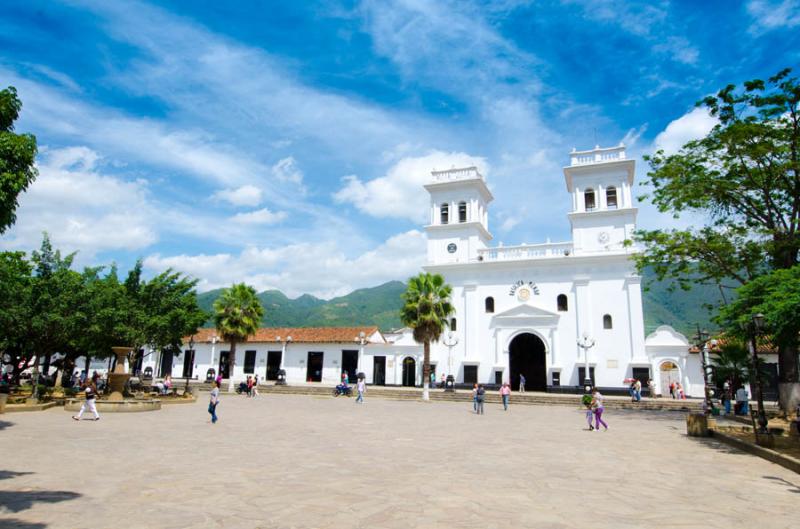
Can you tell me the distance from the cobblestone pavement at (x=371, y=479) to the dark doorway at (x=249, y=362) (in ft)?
96.4

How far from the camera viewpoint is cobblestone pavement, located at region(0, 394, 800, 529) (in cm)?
592

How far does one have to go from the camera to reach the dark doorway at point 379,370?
38.7 metres

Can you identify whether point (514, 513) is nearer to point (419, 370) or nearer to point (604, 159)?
point (419, 370)

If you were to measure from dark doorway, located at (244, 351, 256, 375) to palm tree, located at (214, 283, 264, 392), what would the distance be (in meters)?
9.72

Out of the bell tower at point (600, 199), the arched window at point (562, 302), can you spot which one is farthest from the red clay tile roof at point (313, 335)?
the bell tower at point (600, 199)

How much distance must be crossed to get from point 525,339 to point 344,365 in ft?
48.5

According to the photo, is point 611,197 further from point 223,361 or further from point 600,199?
point 223,361

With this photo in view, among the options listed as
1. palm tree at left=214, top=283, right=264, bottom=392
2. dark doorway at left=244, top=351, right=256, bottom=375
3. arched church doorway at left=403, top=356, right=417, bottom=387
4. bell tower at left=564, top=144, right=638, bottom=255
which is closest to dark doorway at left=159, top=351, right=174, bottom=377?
dark doorway at left=244, top=351, right=256, bottom=375

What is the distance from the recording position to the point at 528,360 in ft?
116

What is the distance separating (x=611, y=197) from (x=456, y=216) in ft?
37.2

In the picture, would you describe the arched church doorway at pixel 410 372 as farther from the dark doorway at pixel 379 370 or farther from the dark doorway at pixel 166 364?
the dark doorway at pixel 166 364

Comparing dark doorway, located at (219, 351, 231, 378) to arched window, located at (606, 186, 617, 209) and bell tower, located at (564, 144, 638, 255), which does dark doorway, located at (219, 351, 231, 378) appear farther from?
arched window, located at (606, 186, 617, 209)

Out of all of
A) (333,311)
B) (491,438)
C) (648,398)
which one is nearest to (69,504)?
(491,438)

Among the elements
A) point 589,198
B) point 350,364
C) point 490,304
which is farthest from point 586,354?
point 350,364
